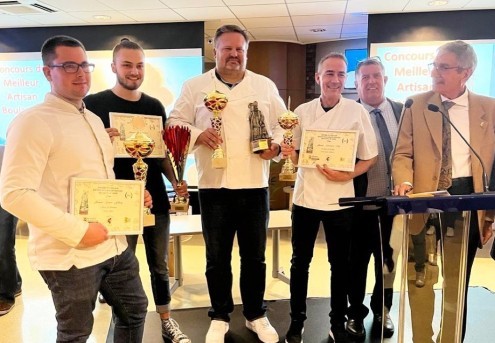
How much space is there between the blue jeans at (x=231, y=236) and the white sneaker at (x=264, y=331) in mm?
128

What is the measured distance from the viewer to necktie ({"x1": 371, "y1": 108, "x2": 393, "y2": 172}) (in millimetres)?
2457

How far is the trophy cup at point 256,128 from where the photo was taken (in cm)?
220

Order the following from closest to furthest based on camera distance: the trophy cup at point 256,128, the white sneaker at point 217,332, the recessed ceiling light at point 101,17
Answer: the trophy cup at point 256,128 < the white sneaker at point 217,332 < the recessed ceiling light at point 101,17

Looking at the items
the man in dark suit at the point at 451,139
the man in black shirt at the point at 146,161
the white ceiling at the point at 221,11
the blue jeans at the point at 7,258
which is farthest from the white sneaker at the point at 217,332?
the white ceiling at the point at 221,11

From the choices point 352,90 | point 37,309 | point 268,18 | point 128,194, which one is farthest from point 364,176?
point 352,90

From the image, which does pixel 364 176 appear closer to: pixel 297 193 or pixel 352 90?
pixel 297 193

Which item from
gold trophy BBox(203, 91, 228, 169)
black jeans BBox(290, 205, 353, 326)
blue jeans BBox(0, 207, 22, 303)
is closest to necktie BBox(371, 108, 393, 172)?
black jeans BBox(290, 205, 353, 326)

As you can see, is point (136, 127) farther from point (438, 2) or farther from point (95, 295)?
point (438, 2)

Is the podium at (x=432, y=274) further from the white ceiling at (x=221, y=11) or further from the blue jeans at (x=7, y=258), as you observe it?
the white ceiling at (x=221, y=11)

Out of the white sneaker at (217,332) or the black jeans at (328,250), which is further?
the white sneaker at (217,332)

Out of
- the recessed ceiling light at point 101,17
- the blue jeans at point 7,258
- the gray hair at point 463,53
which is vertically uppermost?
the recessed ceiling light at point 101,17

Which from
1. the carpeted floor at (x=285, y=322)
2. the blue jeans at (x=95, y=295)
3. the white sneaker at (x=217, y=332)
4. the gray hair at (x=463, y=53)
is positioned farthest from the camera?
the carpeted floor at (x=285, y=322)

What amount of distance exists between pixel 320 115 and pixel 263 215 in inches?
25.2

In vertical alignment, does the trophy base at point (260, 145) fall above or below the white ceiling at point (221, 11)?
below
